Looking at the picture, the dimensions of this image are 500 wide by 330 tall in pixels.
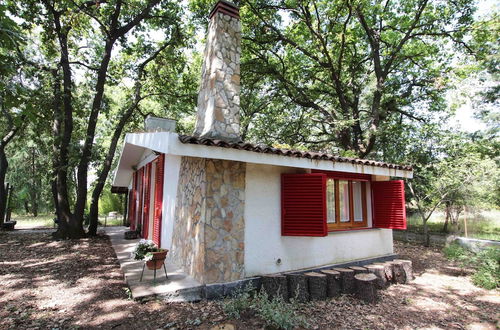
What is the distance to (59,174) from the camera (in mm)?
9508

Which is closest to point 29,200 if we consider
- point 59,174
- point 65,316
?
point 59,174

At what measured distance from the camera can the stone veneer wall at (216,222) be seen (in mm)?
4488

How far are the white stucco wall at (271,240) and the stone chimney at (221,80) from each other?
1087 mm

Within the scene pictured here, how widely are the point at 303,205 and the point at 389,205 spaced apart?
9.96 ft

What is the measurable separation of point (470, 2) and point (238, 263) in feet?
43.6

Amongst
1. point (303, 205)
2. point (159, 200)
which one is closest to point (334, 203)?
point (303, 205)

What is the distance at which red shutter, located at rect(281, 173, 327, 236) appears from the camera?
203 inches

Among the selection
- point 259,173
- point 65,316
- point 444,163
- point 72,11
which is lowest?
point 65,316

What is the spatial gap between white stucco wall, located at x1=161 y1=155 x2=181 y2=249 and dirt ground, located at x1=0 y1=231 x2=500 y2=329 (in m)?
1.22

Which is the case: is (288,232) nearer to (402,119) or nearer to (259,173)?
(259,173)

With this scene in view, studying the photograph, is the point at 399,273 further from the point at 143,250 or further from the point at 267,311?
the point at 143,250

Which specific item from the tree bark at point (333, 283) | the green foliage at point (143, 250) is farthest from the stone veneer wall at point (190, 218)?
the tree bark at point (333, 283)

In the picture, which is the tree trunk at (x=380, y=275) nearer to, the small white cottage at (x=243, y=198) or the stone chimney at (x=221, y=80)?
the small white cottage at (x=243, y=198)

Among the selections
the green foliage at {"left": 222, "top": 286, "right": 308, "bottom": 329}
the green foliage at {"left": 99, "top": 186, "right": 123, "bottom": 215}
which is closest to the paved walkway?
the green foliage at {"left": 222, "top": 286, "right": 308, "bottom": 329}
